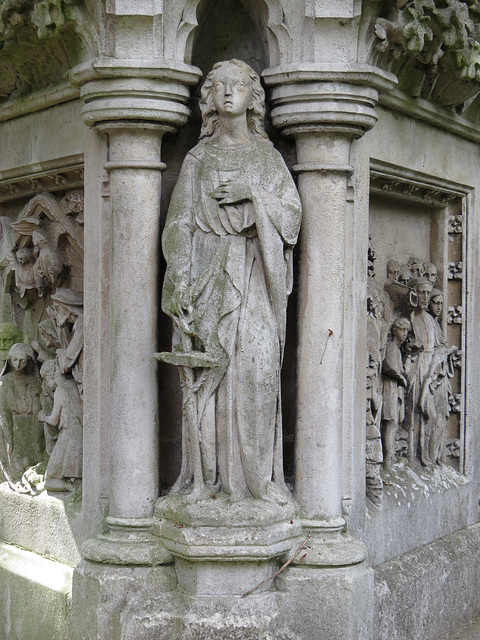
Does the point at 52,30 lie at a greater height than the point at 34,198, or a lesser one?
greater

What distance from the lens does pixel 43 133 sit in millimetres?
6637

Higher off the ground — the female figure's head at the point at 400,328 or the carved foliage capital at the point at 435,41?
the carved foliage capital at the point at 435,41

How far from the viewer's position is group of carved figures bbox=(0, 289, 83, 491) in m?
6.64

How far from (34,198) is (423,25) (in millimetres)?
2661

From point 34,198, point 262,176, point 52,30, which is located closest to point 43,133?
point 34,198

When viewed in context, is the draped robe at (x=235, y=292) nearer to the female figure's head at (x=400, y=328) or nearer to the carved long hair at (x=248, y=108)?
the carved long hair at (x=248, y=108)

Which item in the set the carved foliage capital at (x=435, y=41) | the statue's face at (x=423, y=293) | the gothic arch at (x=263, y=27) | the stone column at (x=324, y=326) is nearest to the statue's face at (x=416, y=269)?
the statue's face at (x=423, y=293)

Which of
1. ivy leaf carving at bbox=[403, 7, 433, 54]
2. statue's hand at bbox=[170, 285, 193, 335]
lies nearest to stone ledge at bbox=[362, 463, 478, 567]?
statue's hand at bbox=[170, 285, 193, 335]

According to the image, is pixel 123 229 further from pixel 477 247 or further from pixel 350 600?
pixel 477 247

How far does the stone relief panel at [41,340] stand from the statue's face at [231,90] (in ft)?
4.37

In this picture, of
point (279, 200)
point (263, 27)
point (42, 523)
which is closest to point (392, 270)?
point (279, 200)

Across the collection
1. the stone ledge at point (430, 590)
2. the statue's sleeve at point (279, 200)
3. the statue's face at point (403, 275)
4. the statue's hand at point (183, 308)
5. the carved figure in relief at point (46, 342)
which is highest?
the statue's sleeve at point (279, 200)

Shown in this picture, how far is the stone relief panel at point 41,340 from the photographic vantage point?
6.66 meters

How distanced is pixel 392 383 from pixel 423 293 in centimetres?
63
